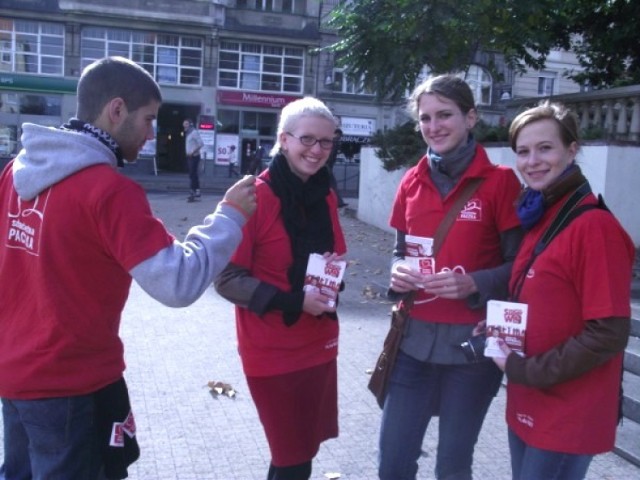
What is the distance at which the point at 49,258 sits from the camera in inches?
93.9

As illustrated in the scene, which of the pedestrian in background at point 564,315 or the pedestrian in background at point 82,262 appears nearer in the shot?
the pedestrian in background at point 82,262

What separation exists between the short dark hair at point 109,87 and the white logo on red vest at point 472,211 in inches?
52.6

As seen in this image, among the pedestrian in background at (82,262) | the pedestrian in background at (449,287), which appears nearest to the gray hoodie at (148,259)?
the pedestrian in background at (82,262)

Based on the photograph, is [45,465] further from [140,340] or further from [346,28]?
[346,28]

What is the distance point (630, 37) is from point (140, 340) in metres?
11.3

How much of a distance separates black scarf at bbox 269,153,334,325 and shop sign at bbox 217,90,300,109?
35176mm

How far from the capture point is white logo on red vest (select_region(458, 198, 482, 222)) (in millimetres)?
3062

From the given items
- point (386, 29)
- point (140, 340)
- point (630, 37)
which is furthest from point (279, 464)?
point (630, 37)

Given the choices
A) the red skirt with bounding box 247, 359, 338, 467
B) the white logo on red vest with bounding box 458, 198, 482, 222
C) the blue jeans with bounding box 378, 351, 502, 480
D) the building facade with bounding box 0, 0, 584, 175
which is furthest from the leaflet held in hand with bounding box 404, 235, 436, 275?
the building facade with bounding box 0, 0, 584, 175

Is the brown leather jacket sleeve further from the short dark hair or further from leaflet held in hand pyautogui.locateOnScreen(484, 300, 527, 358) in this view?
the short dark hair

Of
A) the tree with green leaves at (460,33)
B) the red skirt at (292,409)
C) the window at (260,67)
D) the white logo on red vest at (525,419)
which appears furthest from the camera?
the window at (260,67)

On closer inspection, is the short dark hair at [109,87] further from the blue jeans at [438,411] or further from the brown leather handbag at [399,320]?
the blue jeans at [438,411]

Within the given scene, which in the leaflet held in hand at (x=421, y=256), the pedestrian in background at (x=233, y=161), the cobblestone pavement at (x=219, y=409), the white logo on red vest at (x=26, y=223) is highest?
the white logo on red vest at (x=26, y=223)

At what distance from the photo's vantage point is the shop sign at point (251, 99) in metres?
38.2
